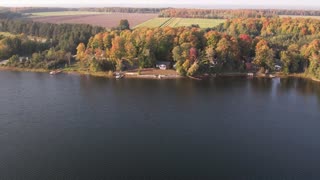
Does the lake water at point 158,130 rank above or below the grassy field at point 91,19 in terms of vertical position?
below

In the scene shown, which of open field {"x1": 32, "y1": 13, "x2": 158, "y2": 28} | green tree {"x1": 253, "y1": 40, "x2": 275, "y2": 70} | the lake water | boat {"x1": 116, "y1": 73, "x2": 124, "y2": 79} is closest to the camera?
the lake water

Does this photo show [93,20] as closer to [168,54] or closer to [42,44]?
[42,44]

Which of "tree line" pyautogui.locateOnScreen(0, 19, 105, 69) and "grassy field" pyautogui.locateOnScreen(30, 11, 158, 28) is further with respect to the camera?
"grassy field" pyautogui.locateOnScreen(30, 11, 158, 28)

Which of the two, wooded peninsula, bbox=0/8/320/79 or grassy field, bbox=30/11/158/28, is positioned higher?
grassy field, bbox=30/11/158/28

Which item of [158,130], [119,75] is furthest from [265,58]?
[158,130]

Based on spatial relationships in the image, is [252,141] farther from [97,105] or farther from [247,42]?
[247,42]

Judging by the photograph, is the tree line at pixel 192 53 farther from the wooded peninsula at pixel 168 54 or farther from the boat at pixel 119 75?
the boat at pixel 119 75

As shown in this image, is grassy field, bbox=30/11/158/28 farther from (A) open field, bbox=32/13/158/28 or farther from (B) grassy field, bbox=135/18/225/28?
(B) grassy field, bbox=135/18/225/28

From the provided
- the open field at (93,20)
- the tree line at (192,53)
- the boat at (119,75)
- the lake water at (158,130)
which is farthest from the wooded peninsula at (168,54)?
the open field at (93,20)

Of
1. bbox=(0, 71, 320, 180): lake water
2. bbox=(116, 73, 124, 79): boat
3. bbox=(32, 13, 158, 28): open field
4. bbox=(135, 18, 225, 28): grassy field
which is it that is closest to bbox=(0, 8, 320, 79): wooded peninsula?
bbox=(116, 73, 124, 79): boat
